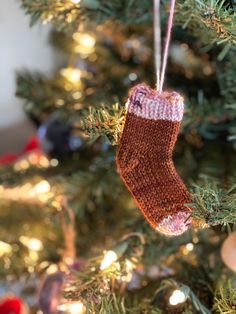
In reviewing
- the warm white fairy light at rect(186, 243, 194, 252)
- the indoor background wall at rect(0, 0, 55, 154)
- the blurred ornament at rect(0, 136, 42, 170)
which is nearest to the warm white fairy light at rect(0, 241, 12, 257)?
the blurred ornament at rect(0, 136, 42, 170)

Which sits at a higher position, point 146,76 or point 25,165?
point 146,76

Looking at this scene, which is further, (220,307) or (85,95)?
(85,95)

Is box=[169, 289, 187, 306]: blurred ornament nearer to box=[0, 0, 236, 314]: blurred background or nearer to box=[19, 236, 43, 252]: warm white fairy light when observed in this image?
box=[0, 0, 236, 314]: blurred background

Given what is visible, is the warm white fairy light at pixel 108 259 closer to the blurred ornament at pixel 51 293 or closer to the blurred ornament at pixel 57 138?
the blurred ornament at pixel 51 293

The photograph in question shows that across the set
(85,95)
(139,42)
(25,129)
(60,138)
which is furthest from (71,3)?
(25,129)

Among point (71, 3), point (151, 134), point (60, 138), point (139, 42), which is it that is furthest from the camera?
point (60, 138)

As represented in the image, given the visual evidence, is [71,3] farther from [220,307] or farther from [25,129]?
[25,129]

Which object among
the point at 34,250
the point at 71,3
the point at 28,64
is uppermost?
the point at 71,3
